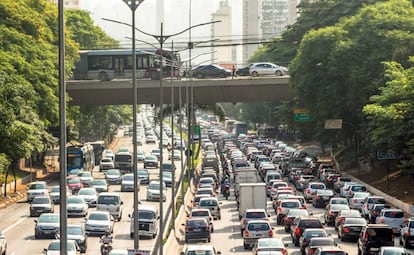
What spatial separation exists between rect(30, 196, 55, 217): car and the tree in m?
19.0

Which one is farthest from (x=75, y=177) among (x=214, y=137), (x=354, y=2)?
(x=214, y=137)

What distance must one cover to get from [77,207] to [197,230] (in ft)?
36.6

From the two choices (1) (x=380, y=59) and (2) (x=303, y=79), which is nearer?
(1) (x=380, y=59)

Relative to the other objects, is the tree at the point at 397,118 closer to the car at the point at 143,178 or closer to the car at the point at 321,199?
the car at the point at 321,199

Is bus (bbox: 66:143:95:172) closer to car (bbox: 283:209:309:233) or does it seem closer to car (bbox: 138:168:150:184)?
car (bbox: 138:168:150:184)

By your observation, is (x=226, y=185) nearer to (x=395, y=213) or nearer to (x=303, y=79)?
(x=303, y=79)

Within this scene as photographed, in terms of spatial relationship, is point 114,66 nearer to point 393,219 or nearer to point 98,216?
point 98,216

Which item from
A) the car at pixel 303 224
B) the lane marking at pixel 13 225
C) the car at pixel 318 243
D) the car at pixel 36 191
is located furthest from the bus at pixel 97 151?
the car at pixel 318 243

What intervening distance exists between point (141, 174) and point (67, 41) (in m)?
20.5

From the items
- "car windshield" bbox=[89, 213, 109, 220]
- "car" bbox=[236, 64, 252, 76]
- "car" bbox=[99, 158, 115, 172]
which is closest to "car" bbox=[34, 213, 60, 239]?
"car windshield" bbox=[89, 213, 109, 220]

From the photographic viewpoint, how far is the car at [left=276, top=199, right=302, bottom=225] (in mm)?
57875

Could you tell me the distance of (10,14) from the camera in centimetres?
9194

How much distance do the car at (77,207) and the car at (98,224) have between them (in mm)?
7383

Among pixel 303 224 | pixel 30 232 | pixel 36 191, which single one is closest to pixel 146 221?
pixel 30 232
